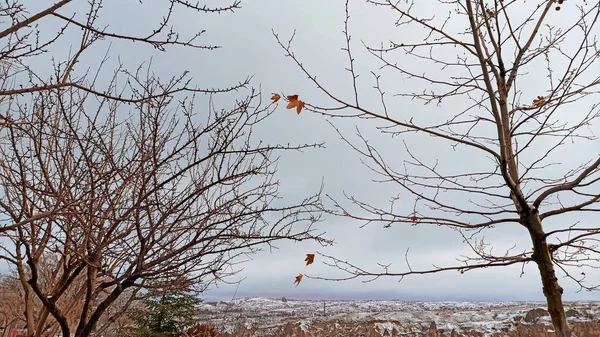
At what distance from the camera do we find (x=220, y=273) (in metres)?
3.50

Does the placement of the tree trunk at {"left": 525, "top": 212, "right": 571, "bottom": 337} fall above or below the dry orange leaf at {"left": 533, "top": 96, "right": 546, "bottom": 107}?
below

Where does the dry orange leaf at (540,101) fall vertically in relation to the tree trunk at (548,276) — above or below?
above

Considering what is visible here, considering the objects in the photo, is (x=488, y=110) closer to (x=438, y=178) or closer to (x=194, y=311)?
(x=438, y=178)

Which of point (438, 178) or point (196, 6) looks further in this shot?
point (438, 178)

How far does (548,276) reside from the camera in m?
2.04

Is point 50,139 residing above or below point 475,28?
below

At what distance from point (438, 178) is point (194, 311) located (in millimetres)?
7438

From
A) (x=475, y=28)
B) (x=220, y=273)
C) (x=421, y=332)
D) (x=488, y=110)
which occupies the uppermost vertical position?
(x=475, y=28)

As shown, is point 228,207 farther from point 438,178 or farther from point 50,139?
point 50,139

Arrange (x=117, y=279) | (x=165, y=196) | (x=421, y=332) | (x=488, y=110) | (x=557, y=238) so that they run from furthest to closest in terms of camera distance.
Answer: (x=421, y=332) < (x=165, y=196) < (x=117, y=279) < (x=488, y=110) < (x=557, y=238)

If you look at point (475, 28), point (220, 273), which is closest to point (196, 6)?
point (475, 28)

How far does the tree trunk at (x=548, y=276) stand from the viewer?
193cm

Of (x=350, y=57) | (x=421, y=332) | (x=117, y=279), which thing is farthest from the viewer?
(x=421, y=332)

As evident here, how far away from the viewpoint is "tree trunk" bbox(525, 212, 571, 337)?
1933 mm
